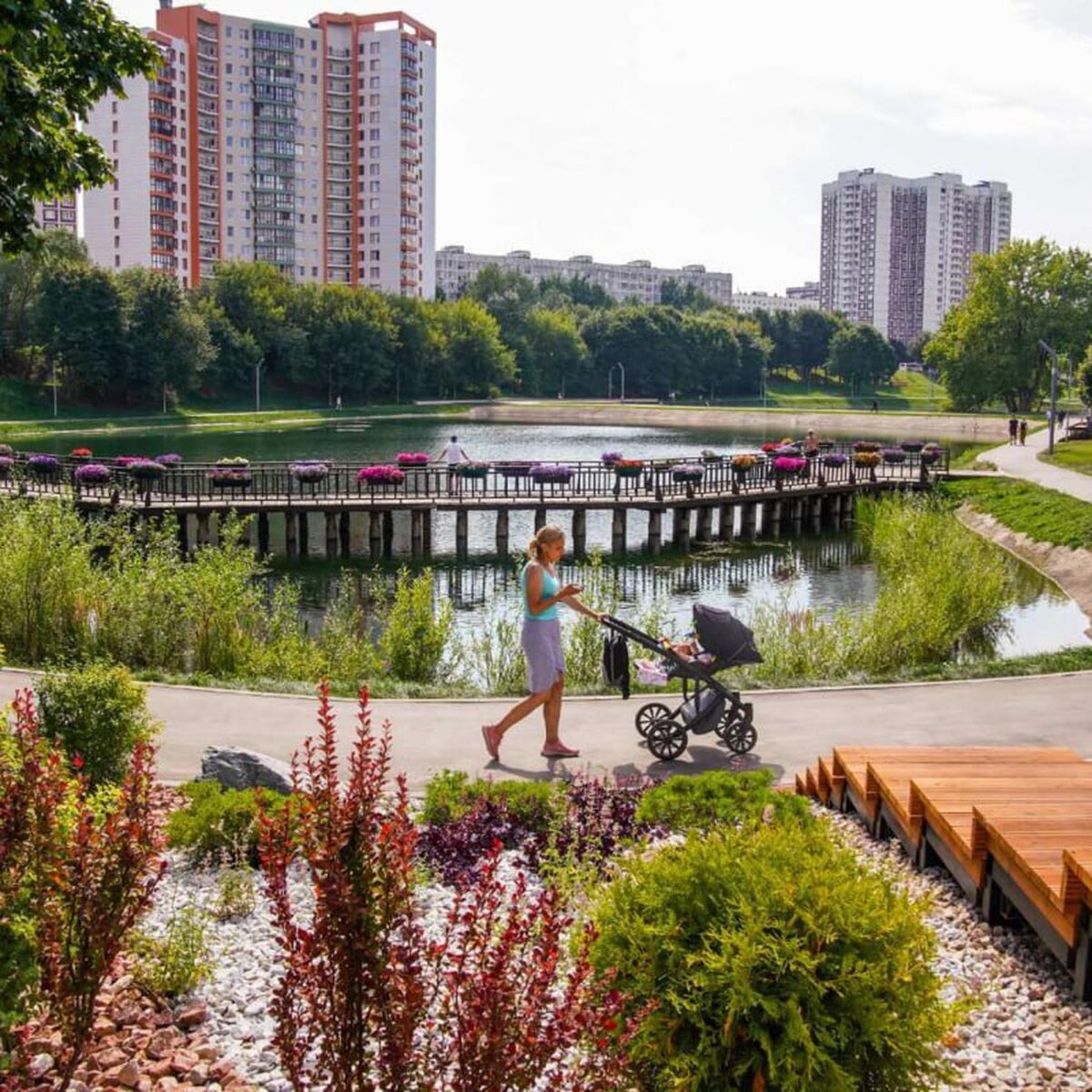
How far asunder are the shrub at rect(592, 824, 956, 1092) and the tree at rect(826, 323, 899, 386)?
14771 cm

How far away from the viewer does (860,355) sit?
14738 cm

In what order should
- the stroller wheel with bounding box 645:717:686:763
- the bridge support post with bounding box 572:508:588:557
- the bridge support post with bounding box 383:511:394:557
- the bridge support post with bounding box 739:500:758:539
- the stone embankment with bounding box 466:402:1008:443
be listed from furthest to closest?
the stone embankment with bounding box 466:402:1008:443 → the bridge support post with bounding box 739:500:758:539 → the bridge support post with bounding box 572:508:588:557 → the bridge support post with bounding box 383:511:394:557 → the stroller wheel with bounding box 645:717:686:763

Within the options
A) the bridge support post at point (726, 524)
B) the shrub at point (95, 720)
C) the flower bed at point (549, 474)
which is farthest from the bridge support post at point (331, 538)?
the shrub at point (95, 720)

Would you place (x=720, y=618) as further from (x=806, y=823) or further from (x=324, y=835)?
(x=324, y=835)

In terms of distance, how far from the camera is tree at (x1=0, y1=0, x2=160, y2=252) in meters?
9.06

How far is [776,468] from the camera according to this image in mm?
42125

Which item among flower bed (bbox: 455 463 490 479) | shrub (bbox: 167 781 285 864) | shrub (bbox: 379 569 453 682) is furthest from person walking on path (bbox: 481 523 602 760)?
flower bed (bbox: 455 463 490 479)

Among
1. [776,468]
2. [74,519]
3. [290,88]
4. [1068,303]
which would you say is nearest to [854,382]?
[1068,303]

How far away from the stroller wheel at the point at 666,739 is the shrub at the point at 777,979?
588 centimetres

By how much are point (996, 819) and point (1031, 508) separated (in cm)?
3459

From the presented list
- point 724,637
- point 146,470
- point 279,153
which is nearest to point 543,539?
point 724,637

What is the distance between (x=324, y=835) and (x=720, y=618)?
23.7ft

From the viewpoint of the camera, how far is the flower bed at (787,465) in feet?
137

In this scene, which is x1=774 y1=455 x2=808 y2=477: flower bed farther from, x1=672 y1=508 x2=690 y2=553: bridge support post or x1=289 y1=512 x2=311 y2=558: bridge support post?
x1=289 y1=512 x2=311 y2=558: bridge support post
